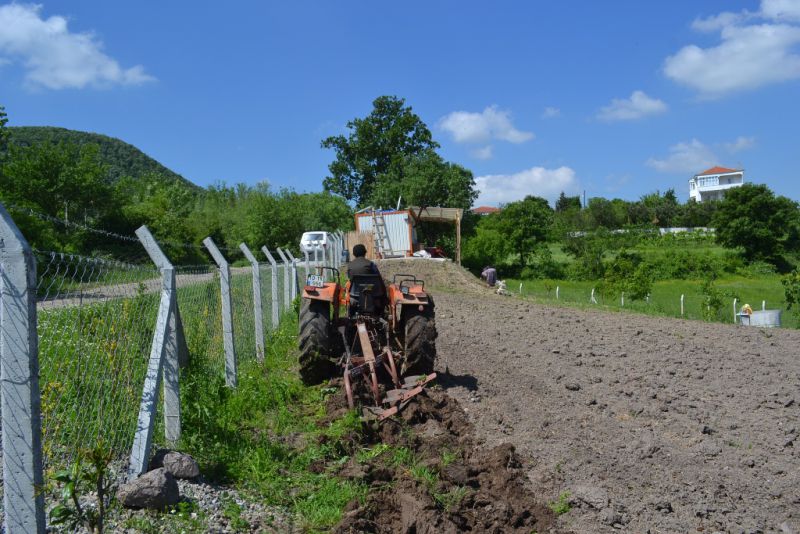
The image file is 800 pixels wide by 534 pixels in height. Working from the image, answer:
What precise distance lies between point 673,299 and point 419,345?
28505mm

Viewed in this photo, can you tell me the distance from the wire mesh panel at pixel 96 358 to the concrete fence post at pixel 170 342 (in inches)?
6.5

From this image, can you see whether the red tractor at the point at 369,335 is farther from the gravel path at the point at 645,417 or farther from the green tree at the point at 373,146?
the green tree at the point at 373,146

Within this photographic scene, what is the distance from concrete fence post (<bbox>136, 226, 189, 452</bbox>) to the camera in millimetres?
4422

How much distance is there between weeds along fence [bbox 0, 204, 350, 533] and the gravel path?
282cm

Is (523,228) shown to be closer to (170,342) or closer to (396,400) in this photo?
(396,400)

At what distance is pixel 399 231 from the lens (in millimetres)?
26062

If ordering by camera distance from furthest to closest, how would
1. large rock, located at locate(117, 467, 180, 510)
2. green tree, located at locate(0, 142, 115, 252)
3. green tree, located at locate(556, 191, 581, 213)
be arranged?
green tree, located at locate(556, 191, 581, 213)
green tree, located at locate(0, 142, 115, 252)
large rock, located at locate(117, 467, 180, 510)

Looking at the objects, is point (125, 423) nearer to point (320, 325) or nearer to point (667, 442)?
point (320, 325)

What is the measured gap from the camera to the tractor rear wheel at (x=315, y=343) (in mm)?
7832

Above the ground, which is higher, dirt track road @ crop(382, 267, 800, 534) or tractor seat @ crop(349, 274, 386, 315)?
tractor seat @ crop(349, 274, 386, 315)

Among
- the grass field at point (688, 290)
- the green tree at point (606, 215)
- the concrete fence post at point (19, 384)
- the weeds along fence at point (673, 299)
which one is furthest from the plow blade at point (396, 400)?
the green tree at point (606, 215)

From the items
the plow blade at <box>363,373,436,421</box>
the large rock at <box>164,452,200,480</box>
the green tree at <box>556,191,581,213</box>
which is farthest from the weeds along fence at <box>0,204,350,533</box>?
the green tree at <box>556,191,581,213</box>

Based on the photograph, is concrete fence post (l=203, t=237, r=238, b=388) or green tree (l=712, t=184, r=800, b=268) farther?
green tree (l=712, t=184, r=800, b=268)

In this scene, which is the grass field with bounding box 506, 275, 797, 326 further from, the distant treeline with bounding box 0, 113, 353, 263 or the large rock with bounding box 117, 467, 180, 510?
the large rock with bounding box 117, 467, 180, 510
